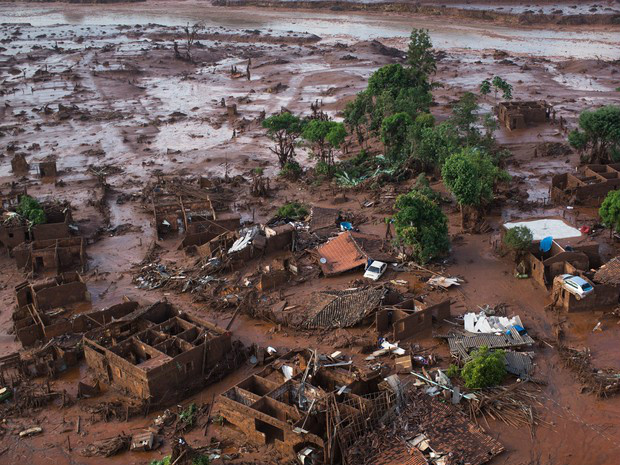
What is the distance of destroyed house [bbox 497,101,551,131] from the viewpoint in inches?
1827

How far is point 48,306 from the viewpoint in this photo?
26.2m

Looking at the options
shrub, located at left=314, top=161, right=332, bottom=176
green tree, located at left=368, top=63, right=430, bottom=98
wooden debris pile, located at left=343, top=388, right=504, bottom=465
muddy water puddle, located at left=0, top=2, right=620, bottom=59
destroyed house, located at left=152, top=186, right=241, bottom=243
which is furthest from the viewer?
muddy water puddle, located at left=0, top=2, right=620, bottom=59

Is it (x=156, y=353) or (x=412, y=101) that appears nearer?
(x=156, y=353)

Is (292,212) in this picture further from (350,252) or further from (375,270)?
(375,270)

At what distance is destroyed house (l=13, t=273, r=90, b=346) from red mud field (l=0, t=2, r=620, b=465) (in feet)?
2.19

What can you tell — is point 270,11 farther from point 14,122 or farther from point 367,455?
point 367,455

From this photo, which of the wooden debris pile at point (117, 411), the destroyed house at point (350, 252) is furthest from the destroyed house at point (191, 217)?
the wooden debris pile at point (117, 411)

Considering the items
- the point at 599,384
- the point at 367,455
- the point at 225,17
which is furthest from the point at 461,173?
the point at 225,17

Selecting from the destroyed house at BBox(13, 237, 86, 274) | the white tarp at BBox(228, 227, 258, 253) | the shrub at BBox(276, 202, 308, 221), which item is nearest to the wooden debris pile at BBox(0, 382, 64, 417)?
the destroyed house at BBox(13, 237, 86, 274)

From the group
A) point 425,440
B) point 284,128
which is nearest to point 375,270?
point 425,440

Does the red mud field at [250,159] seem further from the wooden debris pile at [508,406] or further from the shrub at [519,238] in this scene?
the shrub at [519,238]

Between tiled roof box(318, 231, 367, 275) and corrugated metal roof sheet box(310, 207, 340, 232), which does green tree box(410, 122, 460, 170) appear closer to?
corrugated metal roof sheet box(310, 207, 340, 232)

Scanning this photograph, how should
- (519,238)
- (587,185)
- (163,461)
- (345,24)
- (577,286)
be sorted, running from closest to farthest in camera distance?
(163,461)
(577,286)
(519,238)
(587,185)
(345,24)

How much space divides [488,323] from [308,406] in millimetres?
7280
